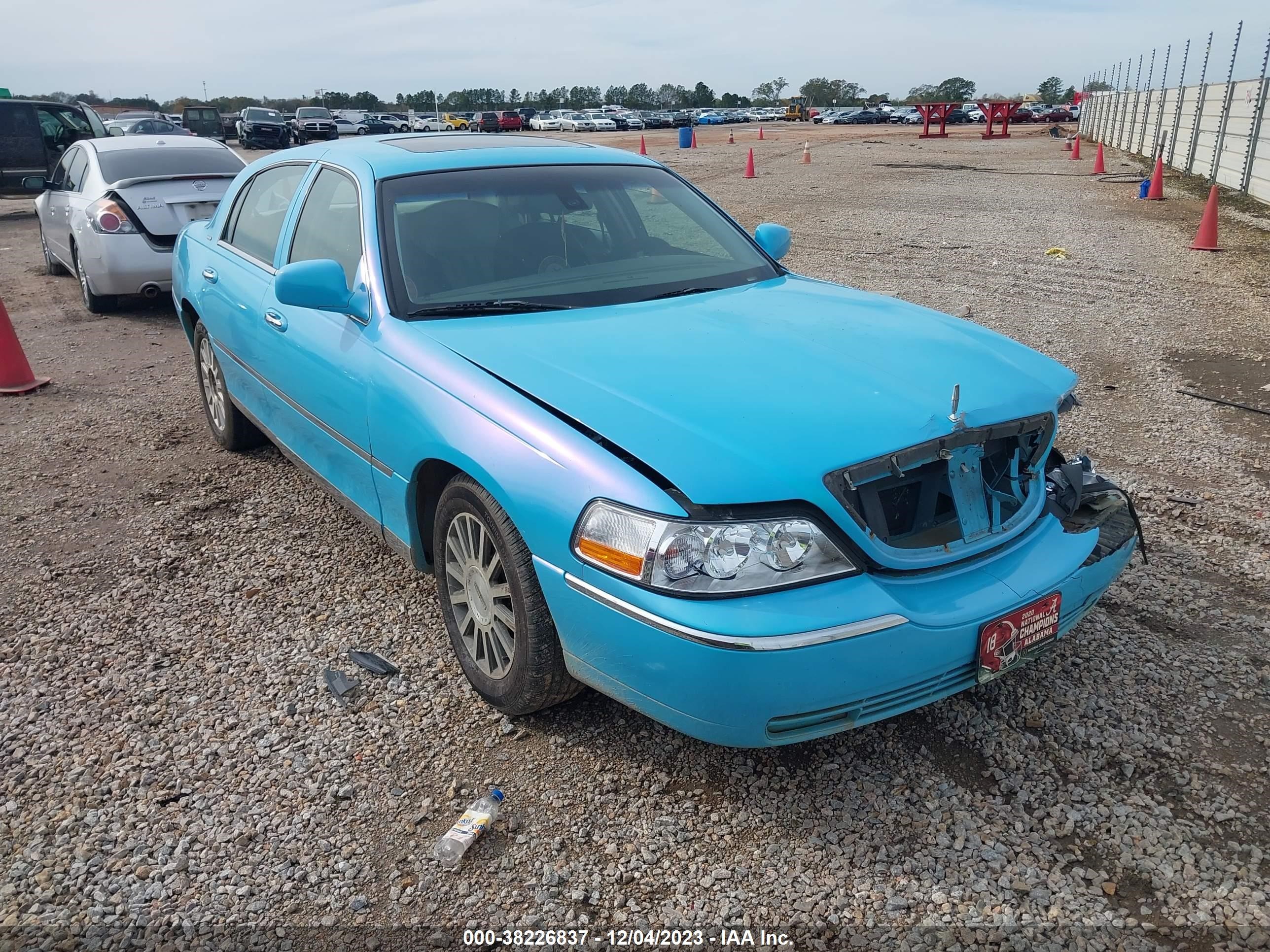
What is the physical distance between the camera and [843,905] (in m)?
2.29

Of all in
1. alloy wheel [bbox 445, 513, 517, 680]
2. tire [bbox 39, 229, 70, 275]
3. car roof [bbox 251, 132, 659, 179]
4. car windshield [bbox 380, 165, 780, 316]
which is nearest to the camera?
alloy wheel [bbox 445, 513, 517, 680]

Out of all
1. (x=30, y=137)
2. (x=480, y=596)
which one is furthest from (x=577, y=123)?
(x=480, y=596)

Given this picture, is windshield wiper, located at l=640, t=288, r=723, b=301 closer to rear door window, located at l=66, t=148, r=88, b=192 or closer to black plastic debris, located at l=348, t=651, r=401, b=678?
black plastic debris, located at l=348, t=651, r=401, b=678

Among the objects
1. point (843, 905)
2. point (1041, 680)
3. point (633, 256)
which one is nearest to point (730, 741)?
point (843, 905)

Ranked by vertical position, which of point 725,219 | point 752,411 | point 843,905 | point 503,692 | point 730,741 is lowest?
point 843,905

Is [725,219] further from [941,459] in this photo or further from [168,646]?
[168,646]

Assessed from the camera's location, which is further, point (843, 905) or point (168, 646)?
point (168, 646)

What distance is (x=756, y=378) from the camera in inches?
106

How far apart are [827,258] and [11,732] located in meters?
9.40

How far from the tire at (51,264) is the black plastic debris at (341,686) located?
9.88 meters

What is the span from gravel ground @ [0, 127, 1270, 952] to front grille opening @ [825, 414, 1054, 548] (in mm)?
703

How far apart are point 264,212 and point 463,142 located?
1.14 m

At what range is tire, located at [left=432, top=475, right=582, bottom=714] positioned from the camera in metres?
2.62

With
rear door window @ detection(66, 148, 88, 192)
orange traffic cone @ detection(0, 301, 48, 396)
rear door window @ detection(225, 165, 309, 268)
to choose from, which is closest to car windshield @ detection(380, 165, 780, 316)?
rear door window @ detection(225, 165, 309, 268)
